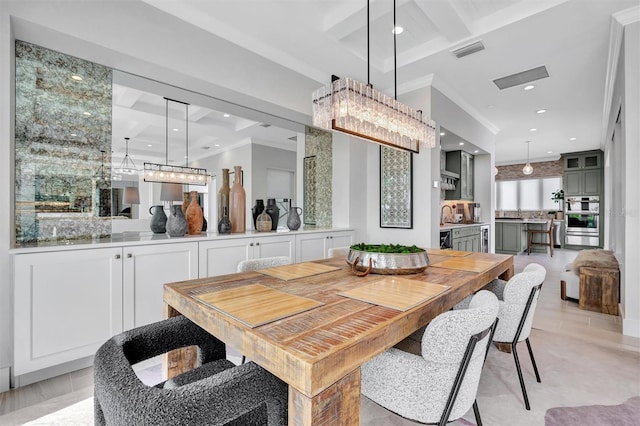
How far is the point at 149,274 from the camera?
2.38 metres

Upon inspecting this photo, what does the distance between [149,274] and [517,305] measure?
2.52m

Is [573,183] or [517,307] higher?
[573,183]

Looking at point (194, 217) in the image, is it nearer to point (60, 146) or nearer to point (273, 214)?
point (273, 214)

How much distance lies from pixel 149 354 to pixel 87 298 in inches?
50.3

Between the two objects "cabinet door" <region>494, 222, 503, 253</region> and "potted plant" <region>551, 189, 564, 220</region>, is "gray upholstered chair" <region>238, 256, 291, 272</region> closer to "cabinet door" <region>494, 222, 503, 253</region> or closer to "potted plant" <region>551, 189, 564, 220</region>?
"cabinet door" <region>494, 222, 503, 253</region>

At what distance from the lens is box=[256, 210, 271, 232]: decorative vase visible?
3.42 metres

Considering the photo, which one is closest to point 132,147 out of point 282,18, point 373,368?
point 282,18

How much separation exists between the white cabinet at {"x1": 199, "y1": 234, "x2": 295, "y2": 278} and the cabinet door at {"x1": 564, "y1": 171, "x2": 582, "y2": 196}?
938 cm

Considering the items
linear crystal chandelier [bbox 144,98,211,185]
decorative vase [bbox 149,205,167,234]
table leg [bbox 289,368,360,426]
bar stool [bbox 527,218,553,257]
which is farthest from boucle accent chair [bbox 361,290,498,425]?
bar stool [bbox 527,218,553,257]

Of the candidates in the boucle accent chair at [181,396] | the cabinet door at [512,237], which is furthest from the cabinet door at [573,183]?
the boucle accent chair at [181,396]

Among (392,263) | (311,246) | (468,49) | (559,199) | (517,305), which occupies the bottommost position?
(517,305)

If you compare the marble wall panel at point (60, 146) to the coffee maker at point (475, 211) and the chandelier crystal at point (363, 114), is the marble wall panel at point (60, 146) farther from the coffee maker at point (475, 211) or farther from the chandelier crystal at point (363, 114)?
the coffee maker at point (475, 211)

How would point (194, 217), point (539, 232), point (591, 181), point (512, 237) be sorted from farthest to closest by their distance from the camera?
point (591, 181) → point (539, 232) → point (512, 237) → point (194, 217)

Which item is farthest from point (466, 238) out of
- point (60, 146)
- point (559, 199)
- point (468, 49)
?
point (559, 199)
